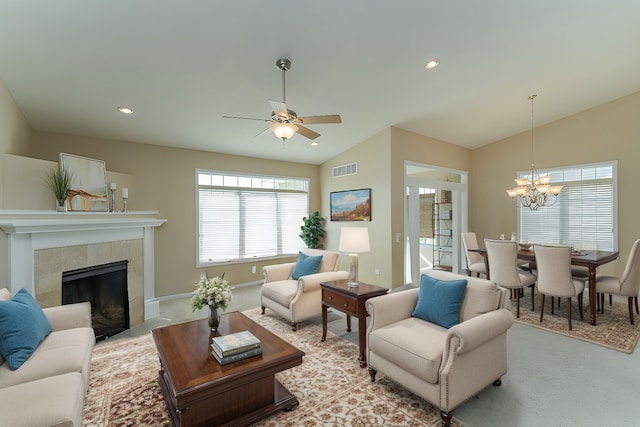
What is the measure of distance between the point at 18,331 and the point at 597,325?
19.4ft

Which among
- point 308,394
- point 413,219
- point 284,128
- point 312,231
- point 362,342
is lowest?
point 308,394

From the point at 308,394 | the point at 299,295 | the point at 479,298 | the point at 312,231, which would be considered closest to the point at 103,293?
the point at 299,295

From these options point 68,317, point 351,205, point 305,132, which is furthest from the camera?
point 351,205

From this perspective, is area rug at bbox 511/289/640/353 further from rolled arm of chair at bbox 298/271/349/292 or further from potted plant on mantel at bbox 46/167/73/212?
potted plant on mantel at bbox 46/167/73/212

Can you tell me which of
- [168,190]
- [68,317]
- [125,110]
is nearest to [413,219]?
[168,190]

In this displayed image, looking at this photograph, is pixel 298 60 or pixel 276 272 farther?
pixel 276 272

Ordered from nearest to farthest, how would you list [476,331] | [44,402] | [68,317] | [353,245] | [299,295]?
1. [44,402]
2. [476,331]
3. [68,317]
4. [353,245]
5. [299,295]

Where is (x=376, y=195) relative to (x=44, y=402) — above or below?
above

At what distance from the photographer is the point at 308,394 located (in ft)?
7.89

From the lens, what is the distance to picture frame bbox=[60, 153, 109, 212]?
3.71 metres

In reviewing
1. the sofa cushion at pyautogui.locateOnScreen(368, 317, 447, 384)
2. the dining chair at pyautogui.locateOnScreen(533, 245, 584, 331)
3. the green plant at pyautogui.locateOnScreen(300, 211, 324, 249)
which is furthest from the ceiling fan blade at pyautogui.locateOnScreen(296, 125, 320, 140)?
the green plant at pyautogui.locateOnScreen(300, 211, 324, 249)

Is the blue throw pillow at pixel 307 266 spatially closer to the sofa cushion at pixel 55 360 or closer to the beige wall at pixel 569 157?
the sofa cushion at pixel 55 360

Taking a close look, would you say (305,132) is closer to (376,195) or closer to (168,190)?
(376,195)

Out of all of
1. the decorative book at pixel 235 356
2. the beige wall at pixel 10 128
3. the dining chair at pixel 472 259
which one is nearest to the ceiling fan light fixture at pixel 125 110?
the beige wall at pixel 10 128
